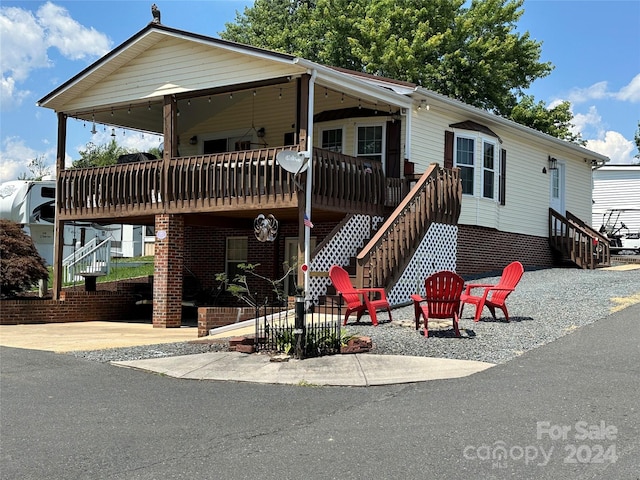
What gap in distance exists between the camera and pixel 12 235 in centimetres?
1694

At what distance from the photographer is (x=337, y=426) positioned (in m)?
6.17

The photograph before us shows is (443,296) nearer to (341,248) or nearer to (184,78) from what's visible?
(341,248)

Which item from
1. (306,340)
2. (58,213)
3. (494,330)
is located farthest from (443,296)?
(58,213)

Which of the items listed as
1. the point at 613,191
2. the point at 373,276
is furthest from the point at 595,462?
the point at 613,191

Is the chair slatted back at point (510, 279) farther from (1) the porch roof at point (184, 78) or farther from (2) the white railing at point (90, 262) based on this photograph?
(2) the white railing at point (90, 262)

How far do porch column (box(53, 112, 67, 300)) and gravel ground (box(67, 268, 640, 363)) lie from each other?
7.41m

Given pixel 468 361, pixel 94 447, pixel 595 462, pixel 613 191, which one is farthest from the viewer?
pixel 613 191

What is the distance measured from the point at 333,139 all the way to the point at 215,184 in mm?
3996

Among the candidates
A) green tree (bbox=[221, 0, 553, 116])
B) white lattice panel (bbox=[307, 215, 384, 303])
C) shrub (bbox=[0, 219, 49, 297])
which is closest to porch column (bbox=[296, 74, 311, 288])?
white lattice panel (bbox=[307, 215, 384, 303])

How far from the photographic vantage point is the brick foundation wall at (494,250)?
18.5 metres

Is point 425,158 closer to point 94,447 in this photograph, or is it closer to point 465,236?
point 465,236

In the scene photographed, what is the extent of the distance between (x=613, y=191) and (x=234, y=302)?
18940 millimetres

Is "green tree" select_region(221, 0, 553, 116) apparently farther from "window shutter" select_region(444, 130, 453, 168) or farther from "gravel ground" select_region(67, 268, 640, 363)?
"gravel ground" select_region(67, 268, 640, 363)

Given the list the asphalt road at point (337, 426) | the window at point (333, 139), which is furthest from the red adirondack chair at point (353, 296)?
the window at point (333, 139)
